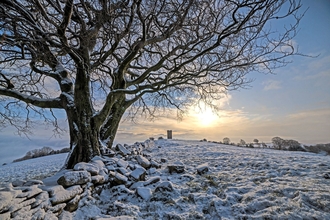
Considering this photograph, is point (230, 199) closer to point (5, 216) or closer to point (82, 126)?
point (5, 216)

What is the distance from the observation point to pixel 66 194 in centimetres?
225

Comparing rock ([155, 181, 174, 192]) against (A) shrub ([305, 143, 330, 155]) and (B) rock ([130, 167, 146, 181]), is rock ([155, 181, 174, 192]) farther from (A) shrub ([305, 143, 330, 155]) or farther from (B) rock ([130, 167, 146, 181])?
(A) shrub ([305, 143, 330, 155])

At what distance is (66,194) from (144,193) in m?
1.17

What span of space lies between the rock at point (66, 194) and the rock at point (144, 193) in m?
0.92

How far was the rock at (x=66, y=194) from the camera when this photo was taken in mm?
2079

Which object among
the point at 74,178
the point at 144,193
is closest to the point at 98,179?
the point at 74,178

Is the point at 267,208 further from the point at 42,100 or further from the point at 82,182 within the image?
the point at 42,100

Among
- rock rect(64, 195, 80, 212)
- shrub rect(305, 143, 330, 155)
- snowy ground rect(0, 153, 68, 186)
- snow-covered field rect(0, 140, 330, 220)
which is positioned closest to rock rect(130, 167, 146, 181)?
snow-covered field rect(0, 140, 330, 220)

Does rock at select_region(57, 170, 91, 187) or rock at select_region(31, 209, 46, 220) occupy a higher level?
rock at select_region(57, 170, 91, 187)

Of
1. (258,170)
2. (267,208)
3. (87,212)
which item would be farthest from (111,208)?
(258,170)

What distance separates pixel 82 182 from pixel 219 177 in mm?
2687

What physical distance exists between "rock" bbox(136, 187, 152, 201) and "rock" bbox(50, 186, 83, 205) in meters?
0.92

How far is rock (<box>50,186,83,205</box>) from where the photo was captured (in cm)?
208

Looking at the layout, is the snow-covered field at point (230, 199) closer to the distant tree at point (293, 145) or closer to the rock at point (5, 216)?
the rock at point (5, 216)
